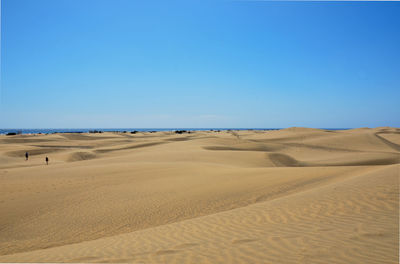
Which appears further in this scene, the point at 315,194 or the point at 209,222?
the point at 315,194

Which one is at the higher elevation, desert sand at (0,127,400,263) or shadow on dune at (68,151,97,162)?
desert sand at (0,127,400,263)

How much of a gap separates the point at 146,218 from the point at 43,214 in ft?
12.4

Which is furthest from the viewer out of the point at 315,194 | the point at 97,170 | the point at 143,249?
the point at 97,170

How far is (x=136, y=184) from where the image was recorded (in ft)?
40.8

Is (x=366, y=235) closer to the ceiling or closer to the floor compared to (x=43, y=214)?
closer to the ceiling

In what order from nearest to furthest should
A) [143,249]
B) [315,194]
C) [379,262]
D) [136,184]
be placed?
1. [379,262]
2. [143,249]
3. [315,194]
4. [136,184]

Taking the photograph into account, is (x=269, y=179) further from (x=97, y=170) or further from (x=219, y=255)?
(x=97, y=170)

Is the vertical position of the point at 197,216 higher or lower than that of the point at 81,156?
higher

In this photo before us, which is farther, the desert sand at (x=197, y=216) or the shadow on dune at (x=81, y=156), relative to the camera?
the shadow on dune at (x=81, y=156)

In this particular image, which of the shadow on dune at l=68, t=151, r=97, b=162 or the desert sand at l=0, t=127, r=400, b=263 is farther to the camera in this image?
the shadow on dune at l=68, t=151, r=97, b=162

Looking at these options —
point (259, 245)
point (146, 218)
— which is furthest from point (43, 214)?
point (259, 245)

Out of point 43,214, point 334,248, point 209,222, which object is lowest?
point 43,214

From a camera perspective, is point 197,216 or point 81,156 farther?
point 81,156

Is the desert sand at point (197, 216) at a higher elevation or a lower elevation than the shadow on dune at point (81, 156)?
higher
